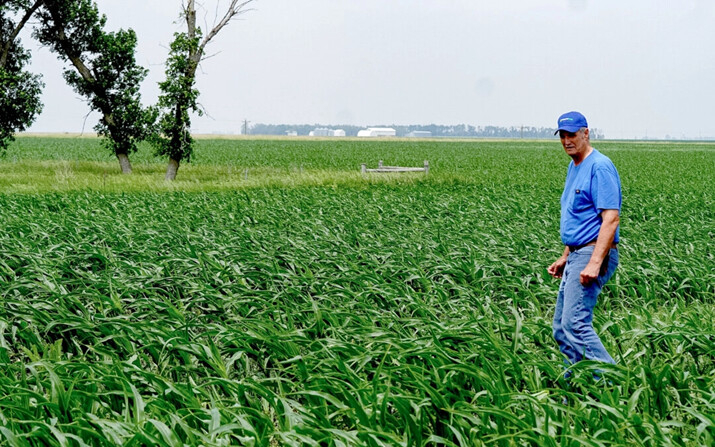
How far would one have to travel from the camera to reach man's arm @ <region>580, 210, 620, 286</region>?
16.4 ft

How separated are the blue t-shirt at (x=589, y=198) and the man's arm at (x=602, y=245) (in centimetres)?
A: 7

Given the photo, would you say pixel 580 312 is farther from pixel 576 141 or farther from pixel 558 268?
pixel 576 141

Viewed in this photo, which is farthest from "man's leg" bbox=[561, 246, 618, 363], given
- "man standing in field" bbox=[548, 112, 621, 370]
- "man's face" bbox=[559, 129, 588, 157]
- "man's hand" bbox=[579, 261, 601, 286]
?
"man's face" bbox=[559, 129, 588, 157]

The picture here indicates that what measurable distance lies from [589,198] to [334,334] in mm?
2234

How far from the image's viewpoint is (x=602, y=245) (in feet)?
16.5

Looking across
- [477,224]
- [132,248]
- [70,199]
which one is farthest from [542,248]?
[70,199]

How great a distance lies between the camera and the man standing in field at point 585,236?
5.05m

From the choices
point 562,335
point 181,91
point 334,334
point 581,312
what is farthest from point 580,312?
point 181,91

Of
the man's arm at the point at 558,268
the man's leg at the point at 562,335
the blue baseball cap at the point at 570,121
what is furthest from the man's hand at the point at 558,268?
the blue baseball cap at the point at 570,121

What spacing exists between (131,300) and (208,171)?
1155 inches

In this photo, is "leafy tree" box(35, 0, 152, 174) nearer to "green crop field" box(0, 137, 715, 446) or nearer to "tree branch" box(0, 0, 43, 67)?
"tree branch" box(0, 0, 43, 67)

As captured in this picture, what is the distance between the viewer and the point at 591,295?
5.21 metres

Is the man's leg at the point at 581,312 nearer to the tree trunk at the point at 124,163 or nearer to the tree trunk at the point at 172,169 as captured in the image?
the tree trunk at the point at 172,169

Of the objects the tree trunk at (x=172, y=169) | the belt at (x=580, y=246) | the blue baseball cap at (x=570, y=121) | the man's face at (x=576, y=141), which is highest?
the blue baseball cap at (x=570, y=121)
